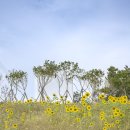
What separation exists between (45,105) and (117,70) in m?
28.0

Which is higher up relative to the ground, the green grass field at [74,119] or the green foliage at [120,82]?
the green foliage at [120,82]

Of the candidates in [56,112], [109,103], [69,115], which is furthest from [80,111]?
[109,103]

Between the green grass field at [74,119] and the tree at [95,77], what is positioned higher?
the tree at [95,77]

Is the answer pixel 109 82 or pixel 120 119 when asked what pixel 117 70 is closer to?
pixel 109 82

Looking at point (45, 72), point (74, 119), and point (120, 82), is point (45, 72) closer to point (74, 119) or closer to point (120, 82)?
point (120, 82)

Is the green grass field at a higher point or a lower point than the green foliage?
lower

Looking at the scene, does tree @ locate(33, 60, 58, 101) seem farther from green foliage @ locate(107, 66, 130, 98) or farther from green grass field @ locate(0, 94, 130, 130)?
green grass field @ locate(0, 94, 130, 130)

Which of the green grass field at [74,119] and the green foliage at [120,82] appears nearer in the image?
the green grass field at [74,119]

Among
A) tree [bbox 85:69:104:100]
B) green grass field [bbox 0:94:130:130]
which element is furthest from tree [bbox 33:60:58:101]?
green grass field [bbox 0:94:130:130]

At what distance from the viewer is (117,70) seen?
39.5 m

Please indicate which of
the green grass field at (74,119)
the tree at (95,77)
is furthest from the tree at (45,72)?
the green grass field at (74,119)

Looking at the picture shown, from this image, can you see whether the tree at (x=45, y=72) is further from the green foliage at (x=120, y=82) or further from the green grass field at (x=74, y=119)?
the green grass field at (x=74, y=119)

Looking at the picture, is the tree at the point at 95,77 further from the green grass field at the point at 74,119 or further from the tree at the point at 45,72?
the green grass field at the point at 74,119

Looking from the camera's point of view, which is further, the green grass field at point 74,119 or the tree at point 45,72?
the tree at point 45,72
